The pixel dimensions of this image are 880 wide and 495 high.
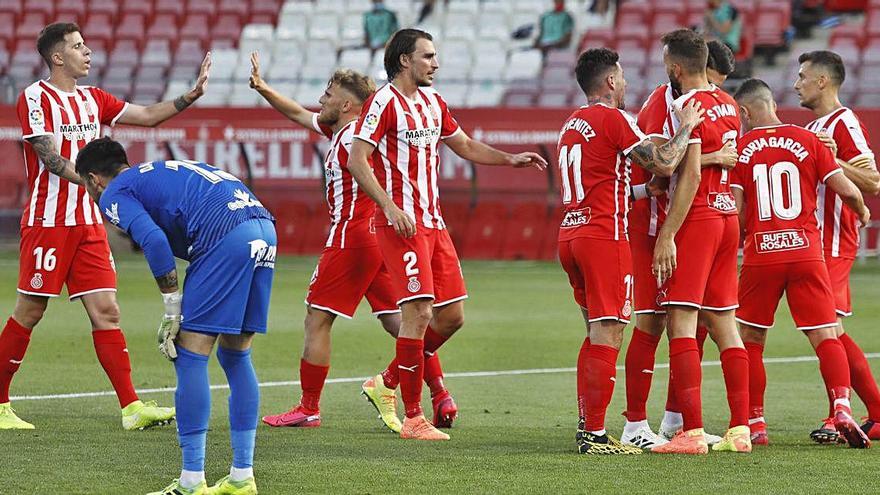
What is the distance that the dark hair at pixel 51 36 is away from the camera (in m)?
8.52

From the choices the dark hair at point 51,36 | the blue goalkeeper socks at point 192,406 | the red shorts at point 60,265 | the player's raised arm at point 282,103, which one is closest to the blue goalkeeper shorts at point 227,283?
the blue goalkeeper socks at point 192,406

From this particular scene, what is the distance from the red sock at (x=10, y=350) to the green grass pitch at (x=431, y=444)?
0.97ft

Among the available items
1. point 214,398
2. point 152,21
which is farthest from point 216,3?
point 214,398

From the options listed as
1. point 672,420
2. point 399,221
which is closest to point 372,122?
point 399,221

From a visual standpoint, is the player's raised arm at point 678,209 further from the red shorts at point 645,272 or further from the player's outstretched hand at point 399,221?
the player's outstretched hand at point 399,221

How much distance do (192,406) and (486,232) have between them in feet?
56.8

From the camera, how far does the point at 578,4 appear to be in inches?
1080

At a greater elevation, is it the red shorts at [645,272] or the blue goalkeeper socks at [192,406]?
the red shorts at [645,272]

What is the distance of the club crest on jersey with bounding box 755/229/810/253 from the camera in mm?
7770

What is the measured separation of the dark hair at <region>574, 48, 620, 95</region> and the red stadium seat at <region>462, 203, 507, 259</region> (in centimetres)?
1587

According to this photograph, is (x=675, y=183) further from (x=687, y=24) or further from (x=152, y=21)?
(x=152, y=21)

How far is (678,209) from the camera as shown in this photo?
7.19 metres

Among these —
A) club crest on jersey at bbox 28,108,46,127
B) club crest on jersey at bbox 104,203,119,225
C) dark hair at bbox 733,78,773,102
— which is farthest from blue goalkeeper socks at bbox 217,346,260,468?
dark hair at bbox 733,78,773,102

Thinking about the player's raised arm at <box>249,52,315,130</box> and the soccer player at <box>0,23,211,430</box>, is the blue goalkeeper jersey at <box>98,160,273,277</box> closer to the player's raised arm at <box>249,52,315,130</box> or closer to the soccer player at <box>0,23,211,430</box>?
the soccer player at <box>0,23,211,430</box>
